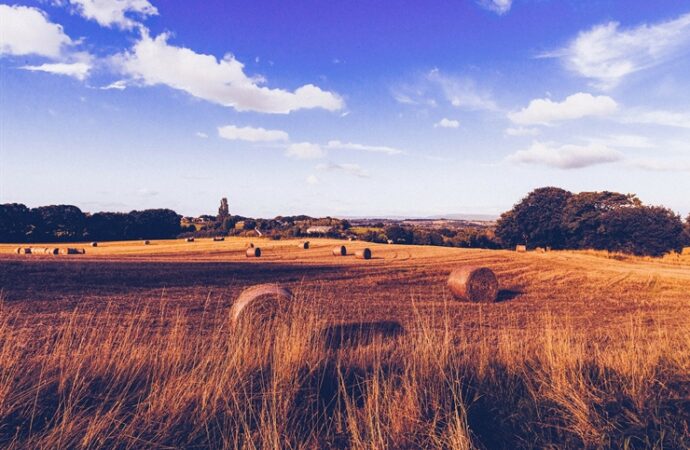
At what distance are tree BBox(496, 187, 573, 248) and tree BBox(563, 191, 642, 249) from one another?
3.10ft

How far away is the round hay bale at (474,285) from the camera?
1725 centimetres

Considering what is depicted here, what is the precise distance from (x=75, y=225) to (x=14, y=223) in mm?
5911

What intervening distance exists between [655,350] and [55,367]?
333 inches

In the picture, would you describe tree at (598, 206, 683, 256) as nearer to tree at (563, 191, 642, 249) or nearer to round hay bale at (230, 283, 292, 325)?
tree at (563, 191, 642, 249)

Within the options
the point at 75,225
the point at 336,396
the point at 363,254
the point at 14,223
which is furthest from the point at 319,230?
the point at 336,396

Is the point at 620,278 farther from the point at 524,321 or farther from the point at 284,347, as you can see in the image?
the point at 284,347

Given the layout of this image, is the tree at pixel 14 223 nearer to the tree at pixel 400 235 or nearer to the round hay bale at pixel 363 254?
the round hay bale at pixel 363 254

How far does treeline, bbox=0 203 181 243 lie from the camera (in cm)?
4738

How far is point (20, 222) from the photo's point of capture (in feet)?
156

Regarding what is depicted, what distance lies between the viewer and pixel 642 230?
131 feet

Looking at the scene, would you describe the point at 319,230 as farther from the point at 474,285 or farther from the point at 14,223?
the point at 474,285

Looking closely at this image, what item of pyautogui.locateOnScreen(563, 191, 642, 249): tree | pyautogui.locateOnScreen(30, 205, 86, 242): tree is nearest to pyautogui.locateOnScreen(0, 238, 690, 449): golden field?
pyautogui.locateOnScreen(563, 191, 642, 249): tree

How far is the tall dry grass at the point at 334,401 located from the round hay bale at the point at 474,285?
1127cm

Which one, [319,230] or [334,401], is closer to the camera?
[334,401]
